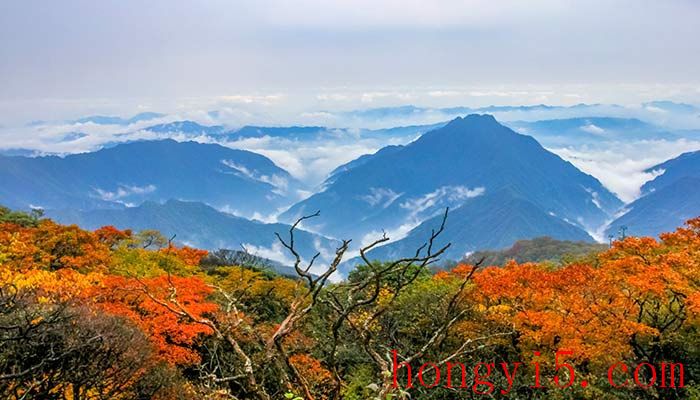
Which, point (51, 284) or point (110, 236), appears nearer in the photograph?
point (51, 284)

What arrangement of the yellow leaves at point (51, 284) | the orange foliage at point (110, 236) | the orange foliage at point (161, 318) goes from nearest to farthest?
the yellow leaves at point (51, 284) → the orange foliage at point (161, 318) → the orange foliage at point (110, 236)

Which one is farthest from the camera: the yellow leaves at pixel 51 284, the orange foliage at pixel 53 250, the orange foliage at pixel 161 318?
the orange foliage at pixel 53 250

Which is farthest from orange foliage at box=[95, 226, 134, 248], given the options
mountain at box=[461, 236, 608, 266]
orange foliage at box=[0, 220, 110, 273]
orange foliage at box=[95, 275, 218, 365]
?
mountain at box=[461, 236, 608, 266]

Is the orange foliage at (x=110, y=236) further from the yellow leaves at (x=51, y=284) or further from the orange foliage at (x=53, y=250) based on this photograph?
the yellow leaves at (x=51, y=284)

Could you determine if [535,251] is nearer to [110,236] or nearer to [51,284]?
[110,236]

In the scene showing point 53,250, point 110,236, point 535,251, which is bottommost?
point 535,251

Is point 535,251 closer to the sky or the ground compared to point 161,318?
closer to the ground

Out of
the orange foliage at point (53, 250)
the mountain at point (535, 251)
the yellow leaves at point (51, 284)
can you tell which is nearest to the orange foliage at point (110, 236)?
the orange foliage at point (53, 250)

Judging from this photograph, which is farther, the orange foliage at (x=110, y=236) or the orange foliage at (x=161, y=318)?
the orange foliage at (x=110, y=236)

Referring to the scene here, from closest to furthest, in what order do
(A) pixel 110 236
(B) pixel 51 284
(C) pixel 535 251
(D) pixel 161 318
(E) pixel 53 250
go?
(B) pixel 51 284 → (D) pixel 161 318 → (E) pixel 53 250 → (A) pixel 110 236 → (C) pixel 535 251

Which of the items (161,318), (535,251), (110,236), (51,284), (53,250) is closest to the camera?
(51,284)

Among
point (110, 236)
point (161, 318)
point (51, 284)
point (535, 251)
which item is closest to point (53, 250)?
point (51, 284)

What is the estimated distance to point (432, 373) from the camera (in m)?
20.0

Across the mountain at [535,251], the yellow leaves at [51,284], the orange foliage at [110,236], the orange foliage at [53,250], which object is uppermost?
the yellow leaves at [51,284]
